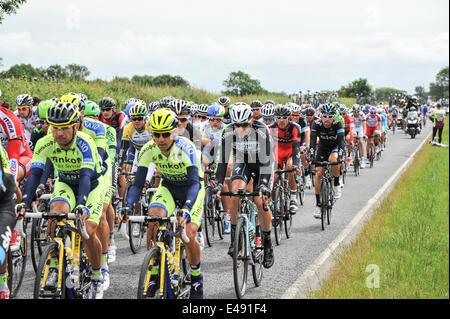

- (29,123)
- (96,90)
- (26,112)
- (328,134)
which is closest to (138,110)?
(26,112)

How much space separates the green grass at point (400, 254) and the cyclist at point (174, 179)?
4.98ft

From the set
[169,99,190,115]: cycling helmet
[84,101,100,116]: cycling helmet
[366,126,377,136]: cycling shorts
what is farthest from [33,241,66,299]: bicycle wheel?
[366,126,377,136]: cycling shorts

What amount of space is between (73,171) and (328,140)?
22.7 feet

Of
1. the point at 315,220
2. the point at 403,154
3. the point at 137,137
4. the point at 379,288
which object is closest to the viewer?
the point at 379,288

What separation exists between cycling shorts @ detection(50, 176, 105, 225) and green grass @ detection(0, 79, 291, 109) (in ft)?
37.1

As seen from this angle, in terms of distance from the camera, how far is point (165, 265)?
5.03 metres

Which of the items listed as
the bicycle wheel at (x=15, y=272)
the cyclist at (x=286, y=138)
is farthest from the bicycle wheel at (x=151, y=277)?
the cyclist at (x=286, y=138)

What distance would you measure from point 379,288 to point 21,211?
13.6 feet

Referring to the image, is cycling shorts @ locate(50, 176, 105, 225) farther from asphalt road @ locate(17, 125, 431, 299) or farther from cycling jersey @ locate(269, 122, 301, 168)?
cycling jersey @ locate(269, 122, 301, 168)

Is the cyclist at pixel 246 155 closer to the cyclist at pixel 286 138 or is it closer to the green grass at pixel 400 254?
the green grass at pixel 400 254

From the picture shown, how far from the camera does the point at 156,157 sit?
594cm

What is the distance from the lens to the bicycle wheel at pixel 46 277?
15.6 ft
